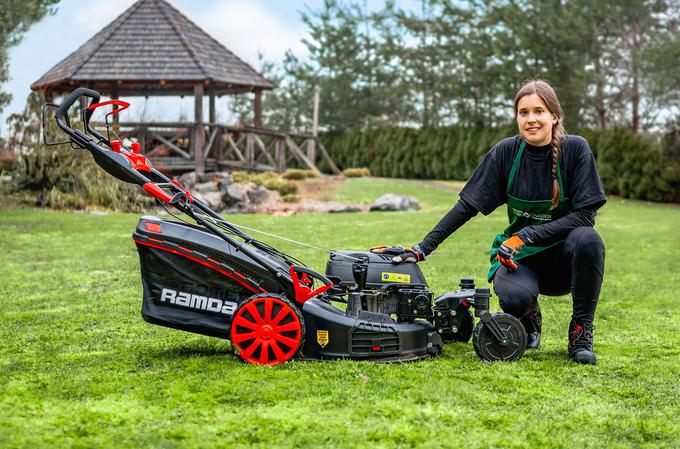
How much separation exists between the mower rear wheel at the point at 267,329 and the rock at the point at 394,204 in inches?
508

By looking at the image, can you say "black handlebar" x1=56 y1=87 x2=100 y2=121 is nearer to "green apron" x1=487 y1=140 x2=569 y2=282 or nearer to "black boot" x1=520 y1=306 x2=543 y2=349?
"green apron" x1=487 y1=140 x2=569 y2=282

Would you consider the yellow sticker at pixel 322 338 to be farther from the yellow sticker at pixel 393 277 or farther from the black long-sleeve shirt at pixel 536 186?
the black long-sleeve shirt at pixel 536 186

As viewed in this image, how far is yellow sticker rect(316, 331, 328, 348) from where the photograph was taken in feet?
13.6

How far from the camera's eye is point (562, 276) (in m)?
4.51

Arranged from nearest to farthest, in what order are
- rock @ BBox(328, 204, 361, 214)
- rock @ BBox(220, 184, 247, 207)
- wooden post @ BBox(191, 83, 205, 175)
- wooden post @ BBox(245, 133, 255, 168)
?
rock @ BBox(328, 204, 361, 214)
rock @ BBox(220, 184, 247, 207)
wooden post @ BBox(191, 83, 205, 175)
wooden post @ BBox(245, 133, 255, 168)

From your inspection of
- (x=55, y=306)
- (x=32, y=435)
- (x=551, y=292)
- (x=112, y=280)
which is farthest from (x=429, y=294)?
(x=112, y=280)

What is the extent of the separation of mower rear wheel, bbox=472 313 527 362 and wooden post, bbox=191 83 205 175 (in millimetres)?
18012

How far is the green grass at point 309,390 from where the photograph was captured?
3109 mm

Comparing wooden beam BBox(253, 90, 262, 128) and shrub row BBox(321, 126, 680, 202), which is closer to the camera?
shrub row BBox(321, 126, 680, 202)

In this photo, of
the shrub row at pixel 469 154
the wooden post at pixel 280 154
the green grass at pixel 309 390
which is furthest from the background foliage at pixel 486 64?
the green grass at pixel 309 390

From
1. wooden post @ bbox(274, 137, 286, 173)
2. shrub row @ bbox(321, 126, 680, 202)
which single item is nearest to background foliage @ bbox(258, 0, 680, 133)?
shrub row @ bbox(321, 126, 680, 202)

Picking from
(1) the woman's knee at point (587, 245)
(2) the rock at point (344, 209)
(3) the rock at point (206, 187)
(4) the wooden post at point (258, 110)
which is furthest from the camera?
(4) the wooden post at point (258, 110)

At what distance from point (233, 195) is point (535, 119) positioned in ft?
45.8

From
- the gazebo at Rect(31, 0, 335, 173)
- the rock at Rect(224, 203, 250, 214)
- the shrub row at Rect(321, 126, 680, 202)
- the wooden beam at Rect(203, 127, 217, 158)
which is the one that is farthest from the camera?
the wooden beam at Rect(203, 127, 217, 158)
